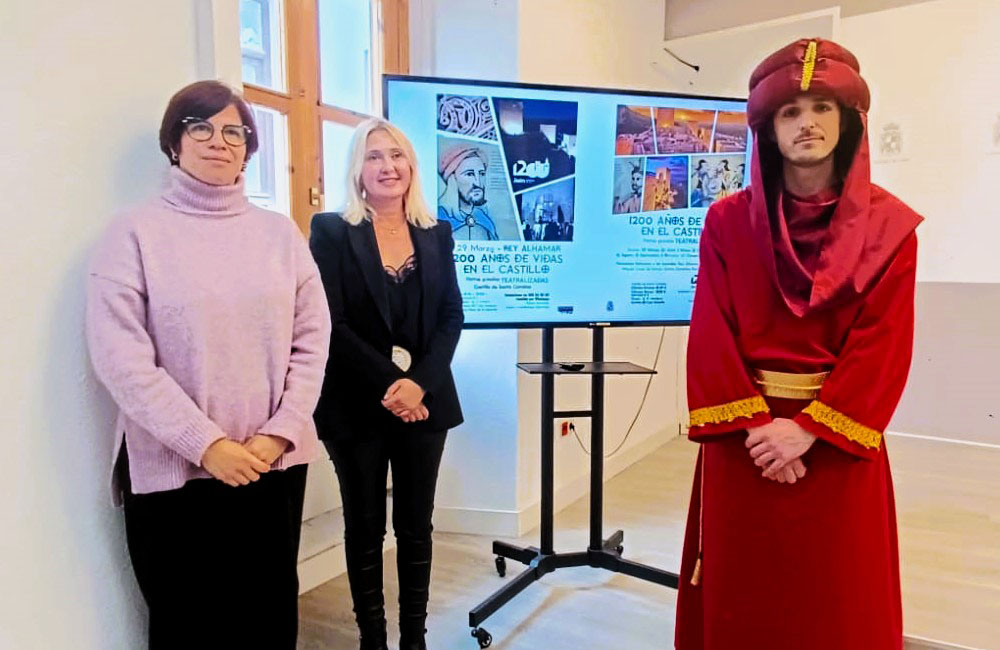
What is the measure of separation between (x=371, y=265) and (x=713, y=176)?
1236 mm

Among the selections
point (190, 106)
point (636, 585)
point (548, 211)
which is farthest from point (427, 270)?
point (636, 585)

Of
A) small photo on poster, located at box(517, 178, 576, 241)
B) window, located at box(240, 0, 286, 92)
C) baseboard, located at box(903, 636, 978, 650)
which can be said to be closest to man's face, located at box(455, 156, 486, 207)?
small photo on poster, located at box(517, 178, 576, 241)

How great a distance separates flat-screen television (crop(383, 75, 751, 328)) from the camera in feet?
6.83

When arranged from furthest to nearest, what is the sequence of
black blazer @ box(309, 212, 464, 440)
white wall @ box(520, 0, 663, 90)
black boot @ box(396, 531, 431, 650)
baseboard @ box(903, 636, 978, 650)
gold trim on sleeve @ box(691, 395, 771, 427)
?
1. white wall @ box(520, 0, 663, 90)
2. baseboard @ box(903, 636, 978, 650)
3. black boot @ box(396, 531, 431, 650)
4. black blazer @ box(309, 212, 464, 440)
5. gold trim on sleeve @ box(691, 395, 771, 427)

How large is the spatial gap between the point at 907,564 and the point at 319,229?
7.70 feet

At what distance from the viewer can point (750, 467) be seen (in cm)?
136

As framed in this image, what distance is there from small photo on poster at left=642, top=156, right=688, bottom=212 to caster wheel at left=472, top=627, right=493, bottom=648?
1.40 meters

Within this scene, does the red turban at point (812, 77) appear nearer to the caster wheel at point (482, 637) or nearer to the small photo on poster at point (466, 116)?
the small photo on poster at point (466, 116)

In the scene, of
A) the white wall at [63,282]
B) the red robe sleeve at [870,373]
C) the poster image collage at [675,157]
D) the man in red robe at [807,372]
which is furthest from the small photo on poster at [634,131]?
the white wall at [63,282]

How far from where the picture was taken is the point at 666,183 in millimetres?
2221

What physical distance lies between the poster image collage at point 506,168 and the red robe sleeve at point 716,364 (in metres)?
0.76

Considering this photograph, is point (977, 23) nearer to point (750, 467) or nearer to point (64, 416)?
point (750, 467)

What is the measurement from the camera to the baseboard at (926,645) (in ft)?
6.43

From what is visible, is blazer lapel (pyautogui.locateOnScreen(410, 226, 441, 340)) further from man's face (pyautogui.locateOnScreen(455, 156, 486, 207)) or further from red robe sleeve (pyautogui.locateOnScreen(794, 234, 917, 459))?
red robe sleeve (pyautogui.locateOnScreen(794, 234, 917, 459))
